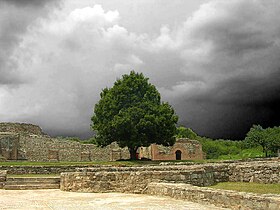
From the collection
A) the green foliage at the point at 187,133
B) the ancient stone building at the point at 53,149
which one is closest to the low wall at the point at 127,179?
the ancient stone building at the point at 53,149

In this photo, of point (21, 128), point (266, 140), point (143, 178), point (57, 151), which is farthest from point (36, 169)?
point (266, 140)

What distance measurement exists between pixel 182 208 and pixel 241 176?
339 inches

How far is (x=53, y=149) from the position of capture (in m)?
42.5

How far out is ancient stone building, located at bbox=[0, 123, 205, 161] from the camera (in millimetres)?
38719

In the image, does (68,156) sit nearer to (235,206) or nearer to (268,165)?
(268,165)

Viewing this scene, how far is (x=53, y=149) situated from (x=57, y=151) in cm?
55

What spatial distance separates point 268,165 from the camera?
54.4 feet

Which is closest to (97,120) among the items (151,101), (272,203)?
(151,101)

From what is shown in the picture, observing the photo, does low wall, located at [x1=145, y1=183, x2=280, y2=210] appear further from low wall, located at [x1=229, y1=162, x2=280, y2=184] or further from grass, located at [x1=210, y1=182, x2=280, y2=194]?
low wall, located at [x1=229, y1=162, x2=280, y2=184]

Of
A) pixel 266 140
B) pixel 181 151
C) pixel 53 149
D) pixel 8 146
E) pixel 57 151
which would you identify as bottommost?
pixel 181 151

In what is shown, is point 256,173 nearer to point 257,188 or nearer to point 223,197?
point 257,188

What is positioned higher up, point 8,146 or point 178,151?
point 8,146

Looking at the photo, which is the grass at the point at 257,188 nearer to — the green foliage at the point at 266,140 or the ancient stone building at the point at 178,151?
the ancient stone building at the point at 178,151

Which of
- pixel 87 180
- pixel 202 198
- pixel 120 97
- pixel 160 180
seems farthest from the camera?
pixel 120 97
